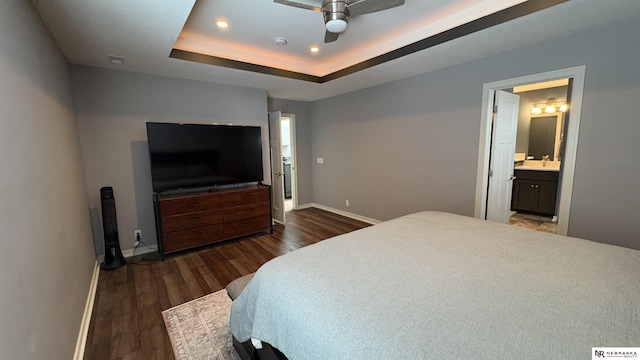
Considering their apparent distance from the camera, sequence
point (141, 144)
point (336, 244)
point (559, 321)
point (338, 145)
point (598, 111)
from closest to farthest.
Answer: point (559, 321) → point (336, 244) → point (598, 111) → point (141, 144) → point (338, 145)

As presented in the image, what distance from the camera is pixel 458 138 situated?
10.8 ft

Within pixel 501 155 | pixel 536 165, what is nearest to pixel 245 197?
pixel 501 155

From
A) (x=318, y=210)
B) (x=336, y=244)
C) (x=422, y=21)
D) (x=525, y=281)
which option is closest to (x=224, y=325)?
(x=336, y=244)

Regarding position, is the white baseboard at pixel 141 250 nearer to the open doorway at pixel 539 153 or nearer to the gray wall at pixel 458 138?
the gray wall at pixel 458 138

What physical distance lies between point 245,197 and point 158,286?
1.52m

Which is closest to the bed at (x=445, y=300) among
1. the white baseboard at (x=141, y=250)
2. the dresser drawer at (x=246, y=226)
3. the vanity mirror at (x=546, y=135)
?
the dresser drawer at (x=246, y=226)

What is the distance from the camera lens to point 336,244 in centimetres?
171

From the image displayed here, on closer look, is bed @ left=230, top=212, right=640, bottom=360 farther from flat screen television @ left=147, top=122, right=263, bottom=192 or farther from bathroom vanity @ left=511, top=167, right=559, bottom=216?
bathroom vanity @ left=511, top=167, right=559, bottom=216

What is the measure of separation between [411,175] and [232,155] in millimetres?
2701

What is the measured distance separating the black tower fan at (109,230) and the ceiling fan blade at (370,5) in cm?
321

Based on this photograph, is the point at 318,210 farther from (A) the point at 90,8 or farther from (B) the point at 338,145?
(A) the point at 90,8

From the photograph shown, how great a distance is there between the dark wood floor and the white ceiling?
Result: 2336 millimetres

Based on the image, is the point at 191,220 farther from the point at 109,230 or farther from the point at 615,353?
the point at 615,353

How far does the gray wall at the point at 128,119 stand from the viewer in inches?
117
